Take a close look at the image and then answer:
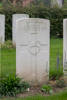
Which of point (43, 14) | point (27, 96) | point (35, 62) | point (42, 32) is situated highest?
point (43, 14)

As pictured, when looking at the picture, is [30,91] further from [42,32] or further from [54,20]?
[54,20]

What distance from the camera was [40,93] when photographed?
543 cm

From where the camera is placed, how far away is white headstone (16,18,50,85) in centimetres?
579

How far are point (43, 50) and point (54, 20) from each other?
8.87 metres

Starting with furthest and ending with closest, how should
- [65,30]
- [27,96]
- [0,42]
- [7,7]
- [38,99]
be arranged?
[7,7], [0,42], [65,30], [27,96], [38,99]

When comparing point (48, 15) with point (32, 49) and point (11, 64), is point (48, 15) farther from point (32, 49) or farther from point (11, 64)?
point (32, 49)

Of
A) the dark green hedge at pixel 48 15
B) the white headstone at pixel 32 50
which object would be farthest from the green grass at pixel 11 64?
the dark green hedge at pixel 48 15

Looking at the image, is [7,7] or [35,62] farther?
[7,7]

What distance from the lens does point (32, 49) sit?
5836 mm

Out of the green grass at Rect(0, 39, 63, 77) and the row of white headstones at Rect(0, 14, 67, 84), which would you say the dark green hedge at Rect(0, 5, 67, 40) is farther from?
the row of white headstones at Rect(0, 14, 67, 84)

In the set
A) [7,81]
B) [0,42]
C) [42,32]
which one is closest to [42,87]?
[7,81]

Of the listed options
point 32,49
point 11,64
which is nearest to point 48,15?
point 11,64

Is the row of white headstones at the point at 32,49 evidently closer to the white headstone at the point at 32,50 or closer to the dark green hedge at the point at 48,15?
the white headstone at the point at 32,50

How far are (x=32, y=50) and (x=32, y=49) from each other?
21 mm
